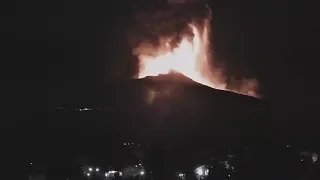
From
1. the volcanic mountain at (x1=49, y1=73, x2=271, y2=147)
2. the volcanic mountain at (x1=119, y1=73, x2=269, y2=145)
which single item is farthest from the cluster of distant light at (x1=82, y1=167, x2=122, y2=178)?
the volcanic mountain at (x1=119, y1=73, x2=269, y2=145)

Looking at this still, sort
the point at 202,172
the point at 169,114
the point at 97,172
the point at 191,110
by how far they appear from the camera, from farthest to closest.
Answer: the point at 191,110, the point at 169,114, the point at 202,172, the point at 97,172

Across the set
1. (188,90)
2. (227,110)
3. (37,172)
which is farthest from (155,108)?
(37,172)

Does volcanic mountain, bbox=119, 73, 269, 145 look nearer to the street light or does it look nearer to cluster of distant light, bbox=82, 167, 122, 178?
the street light

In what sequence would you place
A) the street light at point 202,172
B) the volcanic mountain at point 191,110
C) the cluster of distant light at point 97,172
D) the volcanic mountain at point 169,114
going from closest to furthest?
the cluster of distant light at point 97,172
the street light at point 202,172
the volcanic mountain at point 169,114
the volcanic mountain at point 191,110

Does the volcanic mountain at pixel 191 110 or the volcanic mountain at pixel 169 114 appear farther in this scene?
the volcanic mountain at pixel 191 110

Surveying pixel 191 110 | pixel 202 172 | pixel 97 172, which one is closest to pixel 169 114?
pixel 191 110

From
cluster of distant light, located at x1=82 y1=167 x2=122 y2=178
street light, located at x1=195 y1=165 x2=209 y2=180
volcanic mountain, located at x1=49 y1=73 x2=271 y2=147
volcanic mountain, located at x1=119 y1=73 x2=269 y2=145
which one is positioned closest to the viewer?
cluster of distant light, located at x1=82 y1=167 x2=122 y2=178

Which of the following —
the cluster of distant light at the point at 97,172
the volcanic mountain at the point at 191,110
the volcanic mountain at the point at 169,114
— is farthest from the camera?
the volcanic mountain at the point at 191,110

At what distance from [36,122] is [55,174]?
932cm

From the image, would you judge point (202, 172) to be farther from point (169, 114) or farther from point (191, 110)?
point (191, 110)

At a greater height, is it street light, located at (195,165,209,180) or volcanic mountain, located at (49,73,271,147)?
volcanic mountain, located at (49,73,271,147)

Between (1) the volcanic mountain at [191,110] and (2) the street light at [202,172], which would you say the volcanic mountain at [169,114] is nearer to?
(1) the volcanic mountain at [191,110]

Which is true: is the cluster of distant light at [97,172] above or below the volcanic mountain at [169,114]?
below

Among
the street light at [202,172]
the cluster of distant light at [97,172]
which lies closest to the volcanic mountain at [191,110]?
the street light at [202,172]
